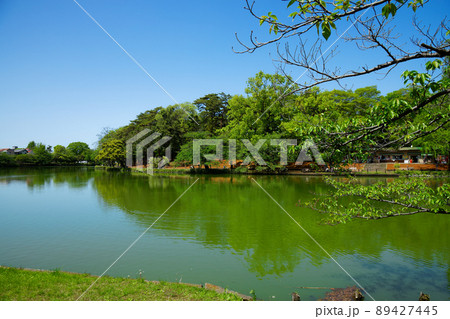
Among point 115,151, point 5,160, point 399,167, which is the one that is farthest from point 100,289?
point 5,160

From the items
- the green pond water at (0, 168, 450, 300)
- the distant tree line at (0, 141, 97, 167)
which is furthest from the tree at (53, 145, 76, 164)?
the green pond water at (0, 168, 450, 300)

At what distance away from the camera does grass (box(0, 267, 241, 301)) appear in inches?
157

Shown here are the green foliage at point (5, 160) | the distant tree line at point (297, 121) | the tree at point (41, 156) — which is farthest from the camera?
the tree at point (41, 156)

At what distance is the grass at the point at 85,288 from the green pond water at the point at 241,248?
94 cm

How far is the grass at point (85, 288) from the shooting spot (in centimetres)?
399

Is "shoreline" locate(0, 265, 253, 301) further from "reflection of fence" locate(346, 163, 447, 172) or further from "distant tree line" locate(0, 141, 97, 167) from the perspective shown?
"distant tree line" locate(0, 141, 97, 167)

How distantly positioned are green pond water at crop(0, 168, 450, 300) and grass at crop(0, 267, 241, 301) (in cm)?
94

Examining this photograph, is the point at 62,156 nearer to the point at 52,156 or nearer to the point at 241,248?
the point at 52,156

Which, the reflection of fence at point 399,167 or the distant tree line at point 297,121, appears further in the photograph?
the reflection of fence at point 399,167

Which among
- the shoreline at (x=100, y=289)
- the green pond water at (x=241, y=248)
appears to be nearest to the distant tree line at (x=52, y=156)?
the green pond water at (x=241, y=248)

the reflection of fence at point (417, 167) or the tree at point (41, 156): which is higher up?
the tree at point (41, 156)

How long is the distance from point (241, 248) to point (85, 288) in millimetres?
3959

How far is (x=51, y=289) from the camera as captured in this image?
163 inches

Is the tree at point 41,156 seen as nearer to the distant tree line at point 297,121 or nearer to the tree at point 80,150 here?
the tree at point 80,150
